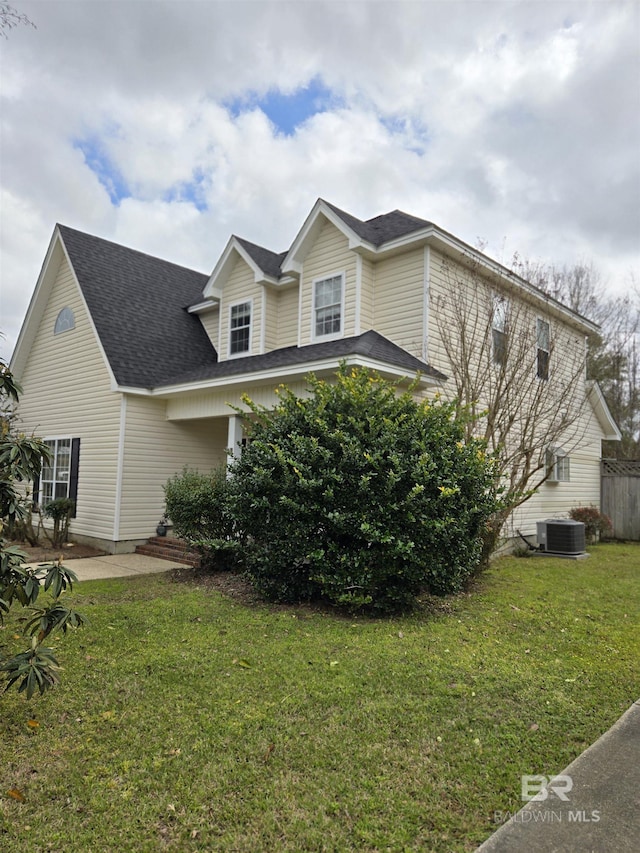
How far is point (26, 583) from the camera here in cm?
347

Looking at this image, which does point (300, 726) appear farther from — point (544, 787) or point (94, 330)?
point (94, 330)

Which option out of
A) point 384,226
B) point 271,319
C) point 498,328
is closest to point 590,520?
point 498,328

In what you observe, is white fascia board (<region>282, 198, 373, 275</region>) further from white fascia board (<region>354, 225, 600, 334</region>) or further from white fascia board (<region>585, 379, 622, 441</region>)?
white fascia board (<region>585, 379, 622, 441</region>)

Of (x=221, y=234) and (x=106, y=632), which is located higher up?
(x=221, y=234)

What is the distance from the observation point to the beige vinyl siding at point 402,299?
10211 millimetres

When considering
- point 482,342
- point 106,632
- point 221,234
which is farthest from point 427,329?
point 221,234

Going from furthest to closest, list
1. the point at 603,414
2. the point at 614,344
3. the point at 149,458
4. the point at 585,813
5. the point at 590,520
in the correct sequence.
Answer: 1. the point at 614,344
2. the point at 603,414
3. the point at 590,520
4. the point at 149,458
5. the point at 585,813

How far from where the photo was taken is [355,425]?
664cm

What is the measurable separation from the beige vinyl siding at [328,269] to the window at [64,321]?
6.12m

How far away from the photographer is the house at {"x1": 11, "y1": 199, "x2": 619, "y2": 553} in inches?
406

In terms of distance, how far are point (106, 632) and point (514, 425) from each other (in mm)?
8972

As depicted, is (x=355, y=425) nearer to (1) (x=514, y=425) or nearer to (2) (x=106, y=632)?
(2) (x=106, y=632)

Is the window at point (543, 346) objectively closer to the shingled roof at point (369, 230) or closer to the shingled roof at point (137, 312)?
the shingled roof at point (369, 230)

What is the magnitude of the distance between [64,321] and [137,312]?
1.91 m
